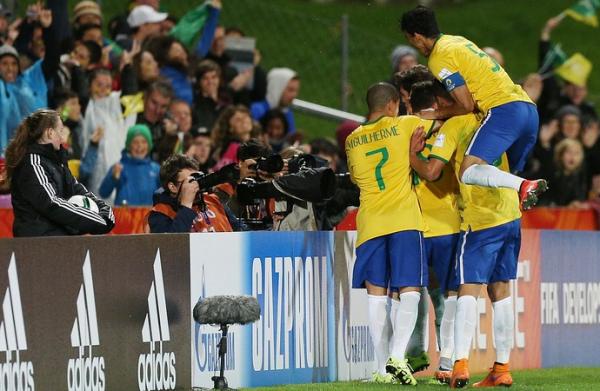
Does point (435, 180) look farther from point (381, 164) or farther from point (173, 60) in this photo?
point (173, 60)

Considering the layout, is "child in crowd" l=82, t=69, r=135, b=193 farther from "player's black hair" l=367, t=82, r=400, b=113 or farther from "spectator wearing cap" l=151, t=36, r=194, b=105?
"player's black hair" l=367, t=82, r=400, b=113

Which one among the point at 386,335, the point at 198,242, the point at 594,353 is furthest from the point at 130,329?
the point at 594,353

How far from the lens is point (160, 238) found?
1017cm

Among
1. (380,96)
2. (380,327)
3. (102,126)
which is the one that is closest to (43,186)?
(380,96)

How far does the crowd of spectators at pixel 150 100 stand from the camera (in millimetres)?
Result: 14984

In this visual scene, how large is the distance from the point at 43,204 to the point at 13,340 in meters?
1.24

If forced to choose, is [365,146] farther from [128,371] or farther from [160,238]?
[128,371]

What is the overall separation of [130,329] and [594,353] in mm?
6382

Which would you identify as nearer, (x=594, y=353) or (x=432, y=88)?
(x=432, y=88)

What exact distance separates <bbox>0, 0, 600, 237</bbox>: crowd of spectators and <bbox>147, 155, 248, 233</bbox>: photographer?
43 cm

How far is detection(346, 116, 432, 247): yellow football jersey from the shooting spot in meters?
10.9

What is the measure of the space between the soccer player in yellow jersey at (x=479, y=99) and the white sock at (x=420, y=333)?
1307 mm

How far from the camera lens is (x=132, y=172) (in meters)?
14.9

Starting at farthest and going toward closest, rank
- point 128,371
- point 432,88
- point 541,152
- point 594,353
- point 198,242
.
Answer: point 541,152 < point 594,353 < point 432,88 < point 198,242 < point 128,371
